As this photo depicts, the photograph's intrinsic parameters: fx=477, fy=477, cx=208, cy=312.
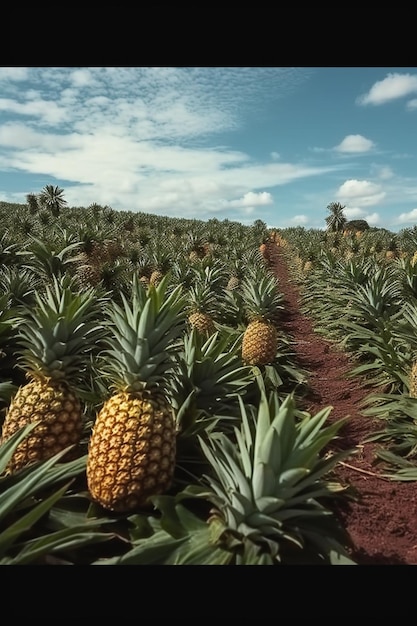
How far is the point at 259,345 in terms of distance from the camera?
6.94m

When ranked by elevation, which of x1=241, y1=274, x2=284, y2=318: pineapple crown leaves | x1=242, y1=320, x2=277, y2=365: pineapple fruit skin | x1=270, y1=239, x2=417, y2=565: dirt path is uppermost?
x1=241, y1=274, x2=284, y2=318: pineapple crown leaves

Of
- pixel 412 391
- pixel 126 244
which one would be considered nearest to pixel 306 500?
pixel 412 391

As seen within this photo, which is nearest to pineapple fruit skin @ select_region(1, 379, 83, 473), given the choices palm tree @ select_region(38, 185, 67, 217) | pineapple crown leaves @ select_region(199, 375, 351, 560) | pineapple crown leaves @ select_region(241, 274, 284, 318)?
pineapple crown leaves @ select_region(199, 375, 351, 560)

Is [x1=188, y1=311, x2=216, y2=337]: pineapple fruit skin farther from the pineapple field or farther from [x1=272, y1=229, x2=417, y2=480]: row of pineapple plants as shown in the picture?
the pineapple field

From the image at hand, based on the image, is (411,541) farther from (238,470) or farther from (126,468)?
(126,468)

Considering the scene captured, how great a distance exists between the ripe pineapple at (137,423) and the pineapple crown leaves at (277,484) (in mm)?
427

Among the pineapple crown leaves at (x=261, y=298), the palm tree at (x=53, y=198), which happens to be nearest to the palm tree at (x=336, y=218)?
the palm tree at (x=53, y=198)

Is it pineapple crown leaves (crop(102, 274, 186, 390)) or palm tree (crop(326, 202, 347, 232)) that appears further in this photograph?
palm tree (crop(326, 202, 347, 232))

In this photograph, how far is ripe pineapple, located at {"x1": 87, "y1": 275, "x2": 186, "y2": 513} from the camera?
8.59 ft

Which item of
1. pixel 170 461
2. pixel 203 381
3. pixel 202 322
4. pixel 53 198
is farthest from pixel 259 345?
pixel 53 198

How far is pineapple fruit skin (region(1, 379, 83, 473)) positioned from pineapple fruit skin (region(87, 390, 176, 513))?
0.42 metres

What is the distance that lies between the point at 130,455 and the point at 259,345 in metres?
4.47

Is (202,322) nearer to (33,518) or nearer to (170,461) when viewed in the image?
(170,461)

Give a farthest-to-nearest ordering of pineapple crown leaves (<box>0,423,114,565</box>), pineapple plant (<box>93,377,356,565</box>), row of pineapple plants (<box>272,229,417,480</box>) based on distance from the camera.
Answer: row of pineapple plants (<box>272,229,417,480</box>) < pineapple plant (<box>93,377,356,565</box>) < pineapple crown leaves (<box>0,423,114,565</box>)
